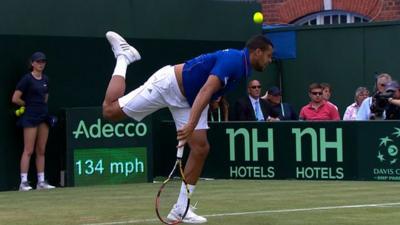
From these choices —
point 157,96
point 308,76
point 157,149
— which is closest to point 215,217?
point 157,96

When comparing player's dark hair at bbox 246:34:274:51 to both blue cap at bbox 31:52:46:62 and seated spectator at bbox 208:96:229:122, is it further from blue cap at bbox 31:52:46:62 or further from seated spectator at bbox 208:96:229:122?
seated spectator at bbox 208:96:229:122

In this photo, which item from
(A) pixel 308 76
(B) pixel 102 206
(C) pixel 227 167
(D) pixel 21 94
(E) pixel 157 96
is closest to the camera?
(E) pixel 157 96

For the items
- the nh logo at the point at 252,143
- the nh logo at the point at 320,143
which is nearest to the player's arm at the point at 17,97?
the nh logo at the point at 252,143

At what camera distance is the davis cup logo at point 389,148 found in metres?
16.1

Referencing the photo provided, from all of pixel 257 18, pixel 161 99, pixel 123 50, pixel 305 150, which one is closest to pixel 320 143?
pixel 305 150

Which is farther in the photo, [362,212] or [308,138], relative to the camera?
[308,138]

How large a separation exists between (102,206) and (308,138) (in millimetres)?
5636

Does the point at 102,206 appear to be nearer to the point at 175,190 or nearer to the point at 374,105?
the point at 175,190

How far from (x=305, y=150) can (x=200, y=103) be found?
306 inches

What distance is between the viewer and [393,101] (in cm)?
1622

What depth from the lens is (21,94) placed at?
635 inches

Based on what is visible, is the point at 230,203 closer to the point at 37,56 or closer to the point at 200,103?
the point at 200,103

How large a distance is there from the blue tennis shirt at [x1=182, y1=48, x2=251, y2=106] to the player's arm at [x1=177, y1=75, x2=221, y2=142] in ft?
0.25

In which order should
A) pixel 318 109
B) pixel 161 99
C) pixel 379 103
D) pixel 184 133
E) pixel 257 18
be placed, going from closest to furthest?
pixel 184 133
pixel 161 99
pixel 379 103
pixel 318 109
pixel 257 18
